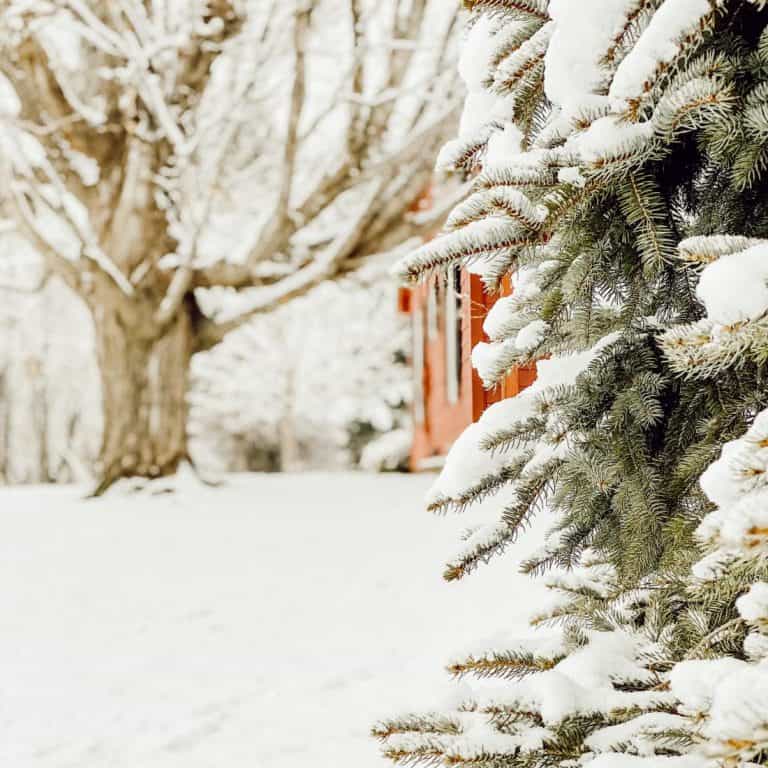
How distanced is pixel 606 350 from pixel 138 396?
9.08m

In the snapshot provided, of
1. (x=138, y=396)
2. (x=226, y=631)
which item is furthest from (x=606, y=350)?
(x=138, y=396)

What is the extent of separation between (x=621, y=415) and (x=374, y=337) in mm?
21517

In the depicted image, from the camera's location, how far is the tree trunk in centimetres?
989

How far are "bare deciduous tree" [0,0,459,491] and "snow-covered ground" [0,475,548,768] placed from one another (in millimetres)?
2778

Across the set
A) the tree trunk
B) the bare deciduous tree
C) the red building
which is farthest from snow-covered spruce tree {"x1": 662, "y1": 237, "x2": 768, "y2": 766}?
the tree trunk

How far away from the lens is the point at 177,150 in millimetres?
8734

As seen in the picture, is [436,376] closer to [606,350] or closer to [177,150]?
[177,150]

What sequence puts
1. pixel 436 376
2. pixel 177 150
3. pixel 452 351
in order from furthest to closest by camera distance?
pixel 436 376
pixel 452 351
pixel 177 150

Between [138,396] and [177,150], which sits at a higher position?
[177,150]

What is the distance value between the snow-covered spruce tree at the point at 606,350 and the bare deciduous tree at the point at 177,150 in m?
7.00

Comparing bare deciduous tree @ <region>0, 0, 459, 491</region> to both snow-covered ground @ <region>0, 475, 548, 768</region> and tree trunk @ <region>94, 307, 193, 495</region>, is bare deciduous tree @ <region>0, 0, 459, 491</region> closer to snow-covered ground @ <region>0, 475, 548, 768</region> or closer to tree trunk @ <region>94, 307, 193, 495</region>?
tree trunk @ <region>94, 307, 193, 495</region>

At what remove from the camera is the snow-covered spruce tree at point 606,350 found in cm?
138

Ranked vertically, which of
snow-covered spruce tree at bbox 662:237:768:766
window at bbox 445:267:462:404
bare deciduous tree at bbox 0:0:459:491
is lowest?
snow-covered spruce tree at bbox 662:237:768:766

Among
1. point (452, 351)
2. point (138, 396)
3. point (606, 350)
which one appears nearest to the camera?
point (606, 350)
